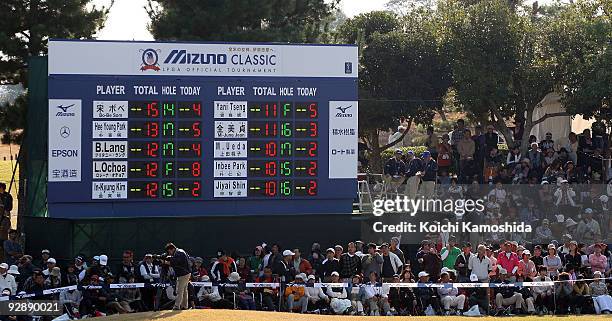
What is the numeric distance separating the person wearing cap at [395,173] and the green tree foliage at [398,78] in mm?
13467

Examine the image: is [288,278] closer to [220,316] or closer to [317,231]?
[317,231]

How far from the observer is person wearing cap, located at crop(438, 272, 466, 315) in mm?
25297

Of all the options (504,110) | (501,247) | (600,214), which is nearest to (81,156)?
(501,247)

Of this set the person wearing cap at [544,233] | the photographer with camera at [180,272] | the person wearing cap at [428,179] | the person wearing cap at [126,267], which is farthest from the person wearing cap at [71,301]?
the person wearing cap at [544,233]

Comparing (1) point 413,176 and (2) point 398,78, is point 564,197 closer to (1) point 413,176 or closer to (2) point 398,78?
(1) point 413,176

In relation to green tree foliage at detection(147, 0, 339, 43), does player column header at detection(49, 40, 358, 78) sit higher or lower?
lower

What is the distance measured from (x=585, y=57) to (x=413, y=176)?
Result: 10.5 metres

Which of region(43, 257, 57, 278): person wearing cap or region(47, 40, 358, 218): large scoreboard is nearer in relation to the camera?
region(43, 257, 57, 278): person wearing cap

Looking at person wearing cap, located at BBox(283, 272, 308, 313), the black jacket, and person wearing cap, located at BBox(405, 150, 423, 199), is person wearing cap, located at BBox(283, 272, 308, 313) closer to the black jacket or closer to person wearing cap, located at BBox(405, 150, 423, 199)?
the black jacket

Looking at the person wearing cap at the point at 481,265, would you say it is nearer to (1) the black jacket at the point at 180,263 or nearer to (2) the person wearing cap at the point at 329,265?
(2) the person wearing cap at the point at 329,265

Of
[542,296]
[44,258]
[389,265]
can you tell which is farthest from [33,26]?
[542,296]

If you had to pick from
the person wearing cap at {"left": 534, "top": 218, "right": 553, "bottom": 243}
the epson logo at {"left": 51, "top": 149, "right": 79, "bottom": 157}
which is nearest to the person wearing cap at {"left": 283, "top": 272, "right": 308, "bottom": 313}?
the epson logo at {"left": 51, "top": 149, "right": 79, "bottom": 157}

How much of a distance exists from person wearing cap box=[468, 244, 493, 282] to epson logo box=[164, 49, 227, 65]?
23.3 ft

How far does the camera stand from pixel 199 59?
26.0 metres
